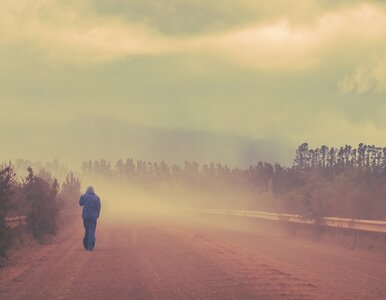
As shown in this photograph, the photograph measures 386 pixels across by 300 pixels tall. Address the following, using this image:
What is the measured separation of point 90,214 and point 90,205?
37cm

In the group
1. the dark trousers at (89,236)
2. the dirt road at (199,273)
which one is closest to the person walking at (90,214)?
the dark trousers at (89,236)

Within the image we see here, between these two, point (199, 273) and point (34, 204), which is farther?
point (34, 204)

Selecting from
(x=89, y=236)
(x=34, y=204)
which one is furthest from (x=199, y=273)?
(x=34, y=204)

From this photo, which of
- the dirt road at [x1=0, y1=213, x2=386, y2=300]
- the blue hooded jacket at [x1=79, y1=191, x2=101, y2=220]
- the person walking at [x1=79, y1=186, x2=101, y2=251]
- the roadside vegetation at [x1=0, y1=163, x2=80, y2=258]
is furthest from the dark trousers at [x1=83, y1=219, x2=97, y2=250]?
the roadside vegetation at [x1=0, y1=163, x2=80, y2=258]

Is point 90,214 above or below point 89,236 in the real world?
above

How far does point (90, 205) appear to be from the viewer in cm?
1864

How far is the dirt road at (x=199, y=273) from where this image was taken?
9.29 m

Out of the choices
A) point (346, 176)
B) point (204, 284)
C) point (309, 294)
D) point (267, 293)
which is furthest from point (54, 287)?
point (346, 176)

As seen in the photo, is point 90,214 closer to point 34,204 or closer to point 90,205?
point 90,205

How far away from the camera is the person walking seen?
57.5ft

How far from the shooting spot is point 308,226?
81.3ft

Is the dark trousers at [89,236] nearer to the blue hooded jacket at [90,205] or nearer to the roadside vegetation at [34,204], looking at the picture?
the blue hooded jacket at [90,205]

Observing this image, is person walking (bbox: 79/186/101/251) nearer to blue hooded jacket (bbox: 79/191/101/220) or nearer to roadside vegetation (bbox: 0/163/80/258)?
blue hooded jacket (bbox: 79/191/101/220)

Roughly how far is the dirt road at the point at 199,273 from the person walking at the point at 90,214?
21.7 inches
